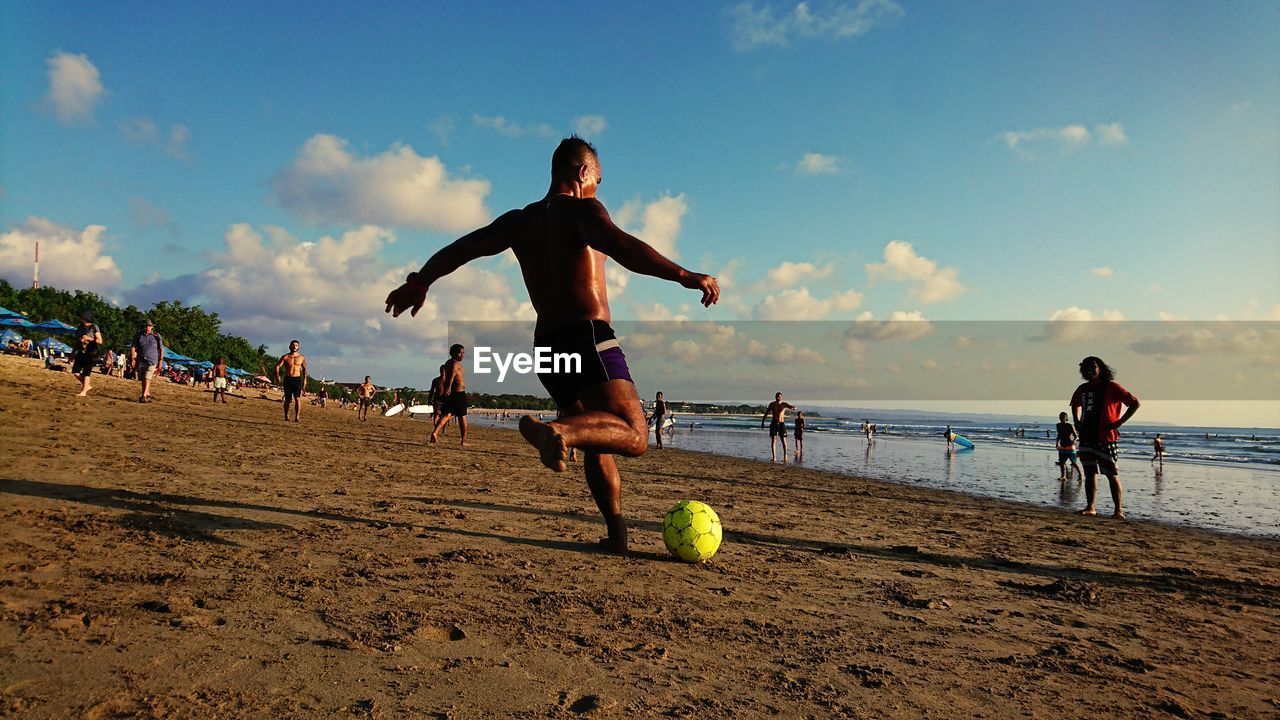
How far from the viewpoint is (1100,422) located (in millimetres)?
9305

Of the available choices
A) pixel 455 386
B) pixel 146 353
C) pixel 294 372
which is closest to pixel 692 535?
pixel 455 386

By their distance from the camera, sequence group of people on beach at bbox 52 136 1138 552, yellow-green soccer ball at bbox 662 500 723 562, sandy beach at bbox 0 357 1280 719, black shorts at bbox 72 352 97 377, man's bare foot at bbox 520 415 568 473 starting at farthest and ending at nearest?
black shorts at bbox 72 352 97 377, yellow-green soccer ball at bbox 662 500 723 562, group of people on beach at bbox 52 136 1138 552, man's bare foot at bbox 520 415 568 473, sandy beach at bbox 0 357 1280 719

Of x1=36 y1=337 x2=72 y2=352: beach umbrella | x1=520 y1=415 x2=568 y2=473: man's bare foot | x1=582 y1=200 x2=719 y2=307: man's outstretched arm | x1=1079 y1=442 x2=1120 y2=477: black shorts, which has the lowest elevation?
x1=1079 y1=442 x2=1120 y2=477: black shorts

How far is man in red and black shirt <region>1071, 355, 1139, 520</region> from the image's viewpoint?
9.21m

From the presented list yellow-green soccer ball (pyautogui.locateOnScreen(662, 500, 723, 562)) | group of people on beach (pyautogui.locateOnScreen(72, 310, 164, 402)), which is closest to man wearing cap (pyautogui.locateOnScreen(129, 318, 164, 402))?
group of people on beach (pyautogui.locateOnScreen(72, 310, 164, 402))

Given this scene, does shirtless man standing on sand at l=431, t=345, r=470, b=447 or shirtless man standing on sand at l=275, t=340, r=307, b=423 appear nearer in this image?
shirtless man standing on sand at l=431, t=345, r=470, b=447

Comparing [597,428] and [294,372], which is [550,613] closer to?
[597,428]

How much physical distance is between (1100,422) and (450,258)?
31.2 ft

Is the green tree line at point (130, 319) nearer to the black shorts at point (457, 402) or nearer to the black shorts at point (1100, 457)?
the black shorts at point (457, 402)

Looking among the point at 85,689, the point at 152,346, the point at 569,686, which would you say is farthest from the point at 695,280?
the point at 152,346

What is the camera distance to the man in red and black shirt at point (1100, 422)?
9.21m

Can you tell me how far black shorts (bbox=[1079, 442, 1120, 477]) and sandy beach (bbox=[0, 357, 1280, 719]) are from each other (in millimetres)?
2256

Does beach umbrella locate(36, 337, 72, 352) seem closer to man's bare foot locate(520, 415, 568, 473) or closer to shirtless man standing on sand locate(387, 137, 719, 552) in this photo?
shirtless man standing on sand locate(387, 137, 719, 552)

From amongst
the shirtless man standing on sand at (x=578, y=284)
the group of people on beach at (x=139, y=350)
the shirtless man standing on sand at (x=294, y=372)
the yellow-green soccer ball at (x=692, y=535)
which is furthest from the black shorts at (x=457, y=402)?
the yellow-green soccer ball at (x=692, y=535)
